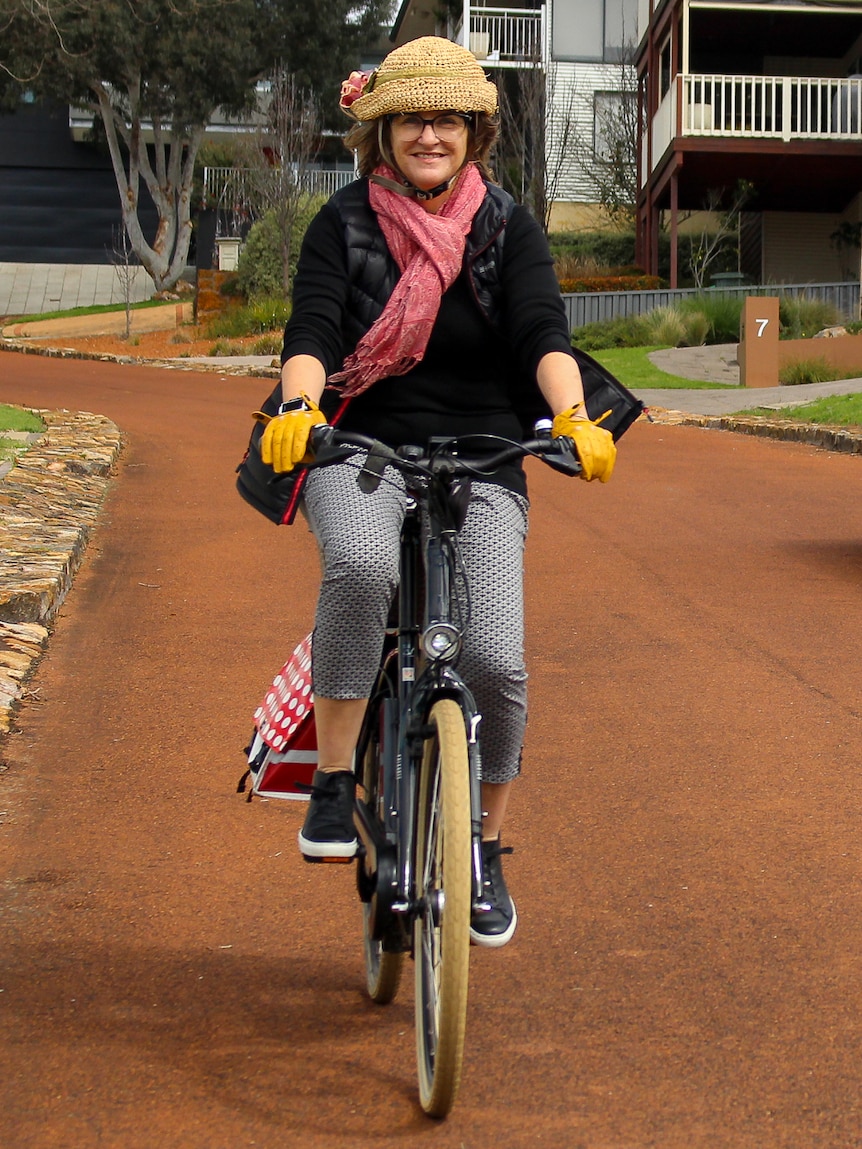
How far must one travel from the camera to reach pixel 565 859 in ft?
15.7

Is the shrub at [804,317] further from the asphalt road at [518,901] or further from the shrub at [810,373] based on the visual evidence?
the asphalt road at [518,901]

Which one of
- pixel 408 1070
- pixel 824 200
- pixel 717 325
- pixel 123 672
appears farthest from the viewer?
pixel 824 200

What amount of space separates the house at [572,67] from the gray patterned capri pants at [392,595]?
36114 mm

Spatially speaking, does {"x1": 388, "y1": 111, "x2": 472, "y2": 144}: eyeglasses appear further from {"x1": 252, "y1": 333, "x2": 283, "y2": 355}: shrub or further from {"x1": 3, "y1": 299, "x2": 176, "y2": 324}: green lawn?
{"x1": 3, "y1": 299, "x2": 176, "y2": 324}: green lawn

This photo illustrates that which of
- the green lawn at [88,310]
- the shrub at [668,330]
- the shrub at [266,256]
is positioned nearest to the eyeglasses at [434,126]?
the shrub at [668,330]

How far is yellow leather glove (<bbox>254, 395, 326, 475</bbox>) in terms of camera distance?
3.31 meters

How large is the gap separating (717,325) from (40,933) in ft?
76.9

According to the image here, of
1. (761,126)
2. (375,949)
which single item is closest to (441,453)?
(375,949)

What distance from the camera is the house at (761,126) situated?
30000mm

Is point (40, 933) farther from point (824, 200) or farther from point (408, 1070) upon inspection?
point (824, 200)

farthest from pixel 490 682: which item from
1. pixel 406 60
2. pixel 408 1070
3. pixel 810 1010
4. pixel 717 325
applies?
pixel 717 325

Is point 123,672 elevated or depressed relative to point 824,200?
depressed

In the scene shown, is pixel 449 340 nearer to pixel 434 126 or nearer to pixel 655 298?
pixel 434 126

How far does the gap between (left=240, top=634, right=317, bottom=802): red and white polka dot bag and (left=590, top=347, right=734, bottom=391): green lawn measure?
1714 cm
